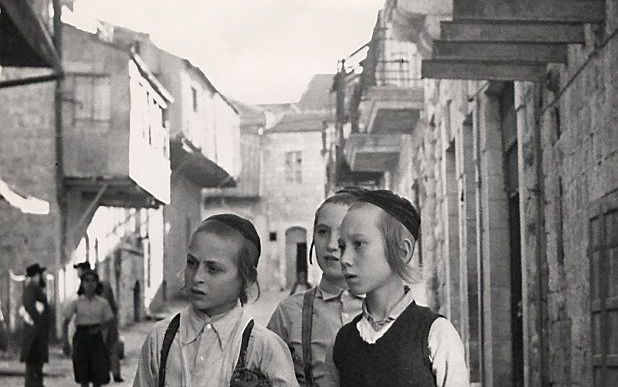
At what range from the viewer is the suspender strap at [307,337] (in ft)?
15.5

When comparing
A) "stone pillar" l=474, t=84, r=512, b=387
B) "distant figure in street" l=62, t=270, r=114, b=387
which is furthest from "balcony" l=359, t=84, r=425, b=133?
"distant figure in street" l=62, t=270, r=114, b=387

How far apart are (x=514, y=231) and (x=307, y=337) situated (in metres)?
7.23

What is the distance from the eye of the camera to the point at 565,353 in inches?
339

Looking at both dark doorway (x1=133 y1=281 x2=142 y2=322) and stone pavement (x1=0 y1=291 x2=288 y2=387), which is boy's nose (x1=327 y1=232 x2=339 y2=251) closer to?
stone pavement (x1=0 y1=291 x2=288 y2=387)

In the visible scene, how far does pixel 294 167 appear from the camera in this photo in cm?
5341

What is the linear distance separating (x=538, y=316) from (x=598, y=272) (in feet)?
8.19

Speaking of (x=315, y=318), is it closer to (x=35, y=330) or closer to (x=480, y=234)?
(x=480, y=234)

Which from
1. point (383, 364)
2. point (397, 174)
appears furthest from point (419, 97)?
point (383, 364)

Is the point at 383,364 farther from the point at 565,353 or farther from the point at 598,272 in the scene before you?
the point at 565,353

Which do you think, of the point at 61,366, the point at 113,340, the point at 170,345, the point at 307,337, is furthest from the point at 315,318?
the point at 61,366

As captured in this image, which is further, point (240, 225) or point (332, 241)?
point (332, 241)

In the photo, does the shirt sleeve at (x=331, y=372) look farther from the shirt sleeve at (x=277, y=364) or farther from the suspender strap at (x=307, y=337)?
the suspender strap at (x=307, y=337)

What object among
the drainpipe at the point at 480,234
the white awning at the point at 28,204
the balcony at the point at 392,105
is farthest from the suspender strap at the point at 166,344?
the white awning at the point at 28,204

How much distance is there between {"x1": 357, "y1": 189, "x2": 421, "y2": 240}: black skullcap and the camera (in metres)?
3.52
